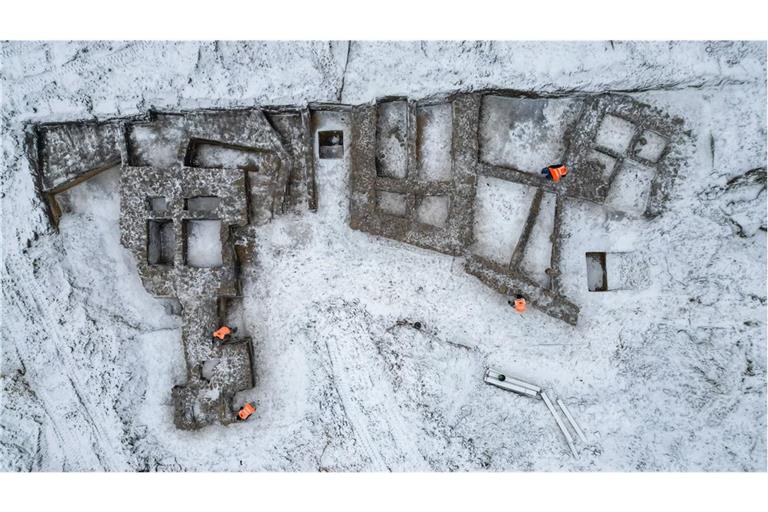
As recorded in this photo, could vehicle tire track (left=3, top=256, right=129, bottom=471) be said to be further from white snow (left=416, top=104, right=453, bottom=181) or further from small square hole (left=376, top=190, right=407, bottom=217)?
white snow (left=416, top=104, right=453, bottom=181)

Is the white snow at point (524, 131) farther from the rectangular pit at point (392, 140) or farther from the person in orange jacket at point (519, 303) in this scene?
the person in orange jacket at point (519, 303)

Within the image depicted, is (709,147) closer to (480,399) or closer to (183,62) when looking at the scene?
(480,399)

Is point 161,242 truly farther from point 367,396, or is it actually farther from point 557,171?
point 557,171

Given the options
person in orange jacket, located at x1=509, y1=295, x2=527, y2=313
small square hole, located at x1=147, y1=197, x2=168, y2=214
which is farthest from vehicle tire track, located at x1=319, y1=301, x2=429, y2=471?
small square hole, located at x1=147, y1=197, x2=168, y2=214

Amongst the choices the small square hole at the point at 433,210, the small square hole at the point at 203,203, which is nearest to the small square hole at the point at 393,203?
the small square hole at the point at 433,210

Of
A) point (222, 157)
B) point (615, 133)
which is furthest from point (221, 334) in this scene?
point (615, 133)

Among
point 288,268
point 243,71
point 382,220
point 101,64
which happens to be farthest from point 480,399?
point 101,64
